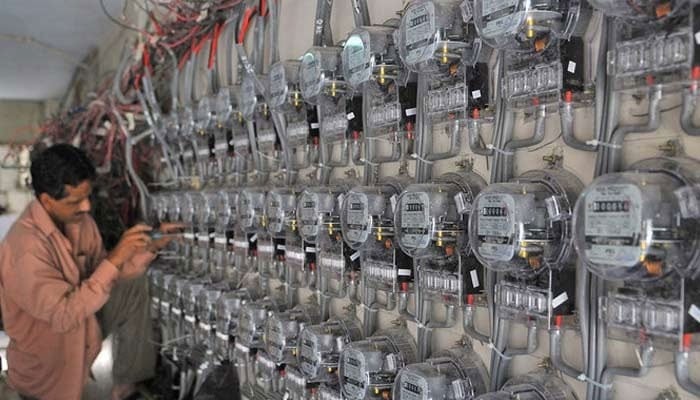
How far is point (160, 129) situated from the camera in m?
2.73

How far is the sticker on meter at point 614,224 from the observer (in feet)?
2.54

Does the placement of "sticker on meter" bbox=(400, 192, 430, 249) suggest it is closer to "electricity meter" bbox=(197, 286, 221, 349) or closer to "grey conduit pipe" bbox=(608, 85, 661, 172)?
"grey conduit pipe" bbox=(608, 85, 661, 172)

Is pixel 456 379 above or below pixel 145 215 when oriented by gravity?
below

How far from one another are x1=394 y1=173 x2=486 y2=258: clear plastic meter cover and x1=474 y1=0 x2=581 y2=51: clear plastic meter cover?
268 mm

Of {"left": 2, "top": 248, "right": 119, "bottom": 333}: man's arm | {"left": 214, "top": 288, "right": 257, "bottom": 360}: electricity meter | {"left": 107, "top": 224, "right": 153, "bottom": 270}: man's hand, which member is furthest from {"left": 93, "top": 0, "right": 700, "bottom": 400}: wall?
{"left": 107, "top": 224, "right": 153, "bottom": 270}: man's hand

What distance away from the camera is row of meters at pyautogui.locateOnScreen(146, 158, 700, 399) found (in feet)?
2.60

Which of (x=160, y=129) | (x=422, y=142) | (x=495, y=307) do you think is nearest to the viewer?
(x=495, y=307)

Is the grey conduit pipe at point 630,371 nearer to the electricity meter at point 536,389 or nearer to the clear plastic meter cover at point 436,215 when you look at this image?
the electricity meter at point 536,389

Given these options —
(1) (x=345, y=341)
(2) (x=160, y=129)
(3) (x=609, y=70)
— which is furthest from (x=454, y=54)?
(2) (x=160, y=129)

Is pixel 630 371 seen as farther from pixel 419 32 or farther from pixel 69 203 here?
pixel 69 203

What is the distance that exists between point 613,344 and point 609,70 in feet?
1.23

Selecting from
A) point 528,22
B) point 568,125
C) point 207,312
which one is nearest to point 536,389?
point 568,125

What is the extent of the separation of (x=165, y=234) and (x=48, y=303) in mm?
667

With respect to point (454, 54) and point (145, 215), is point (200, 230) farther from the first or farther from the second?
point (454, 54)
